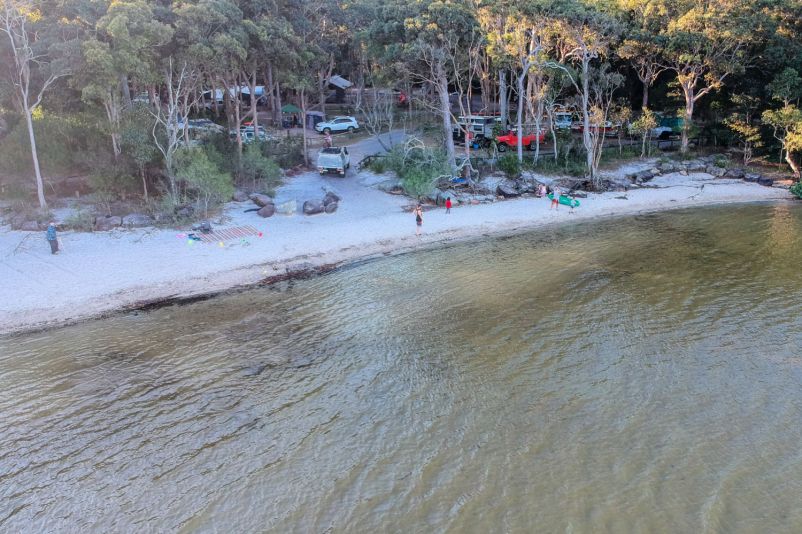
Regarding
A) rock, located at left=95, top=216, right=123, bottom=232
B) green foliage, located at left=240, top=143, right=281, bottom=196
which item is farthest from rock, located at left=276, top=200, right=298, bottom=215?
rock, located at left=95, top=216, right=123, bottom=232

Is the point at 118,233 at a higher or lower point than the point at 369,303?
higher

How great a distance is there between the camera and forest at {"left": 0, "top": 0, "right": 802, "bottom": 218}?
884 inches

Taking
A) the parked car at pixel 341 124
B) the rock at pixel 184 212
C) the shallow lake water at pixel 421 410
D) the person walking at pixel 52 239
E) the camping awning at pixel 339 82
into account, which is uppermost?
the camping awning at pixel 339 82

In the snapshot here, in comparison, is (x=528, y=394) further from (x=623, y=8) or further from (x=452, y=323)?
(x=623, y=8)

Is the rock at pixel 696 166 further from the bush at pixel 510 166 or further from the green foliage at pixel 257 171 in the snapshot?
the green foliage at pixel 257 171

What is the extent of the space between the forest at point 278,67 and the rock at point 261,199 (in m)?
1.59

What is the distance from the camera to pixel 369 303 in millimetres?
17562

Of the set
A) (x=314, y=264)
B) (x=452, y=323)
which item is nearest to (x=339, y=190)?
(x=314, y=264)

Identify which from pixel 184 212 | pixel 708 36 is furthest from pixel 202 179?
pixel 708 36

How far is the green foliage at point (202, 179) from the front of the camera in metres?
22.8

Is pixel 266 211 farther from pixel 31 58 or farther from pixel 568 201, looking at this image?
pixel 568 201

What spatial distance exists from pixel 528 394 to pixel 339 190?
18.8 meters

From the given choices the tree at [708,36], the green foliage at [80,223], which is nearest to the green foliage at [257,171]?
the green foliage at [80,223]

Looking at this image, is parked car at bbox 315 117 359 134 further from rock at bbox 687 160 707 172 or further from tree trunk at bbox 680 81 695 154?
rock at bbox 687 160 707 172
